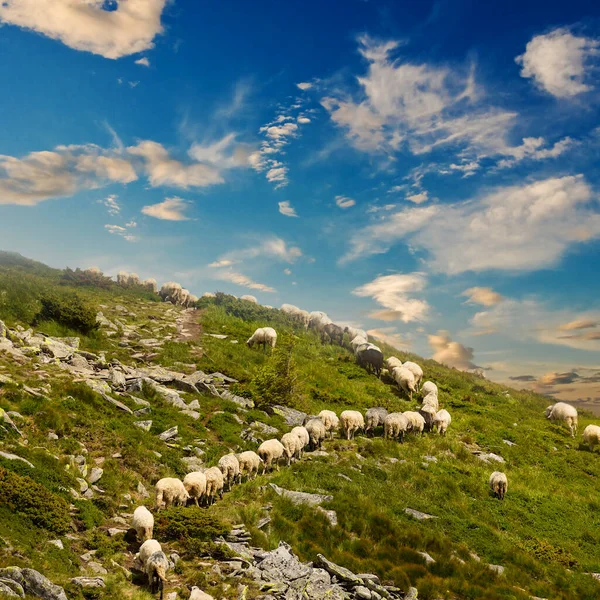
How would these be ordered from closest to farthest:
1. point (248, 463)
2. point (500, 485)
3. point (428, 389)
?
1. point (248, 463)
2. point (500, 485)
3. point (428, 389)

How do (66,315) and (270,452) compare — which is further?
(66,315)

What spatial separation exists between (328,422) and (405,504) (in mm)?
9218

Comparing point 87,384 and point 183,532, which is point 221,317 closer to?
point 87,384

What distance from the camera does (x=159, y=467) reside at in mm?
17297

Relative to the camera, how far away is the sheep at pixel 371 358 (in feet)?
141

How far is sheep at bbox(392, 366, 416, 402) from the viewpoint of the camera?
122 ft

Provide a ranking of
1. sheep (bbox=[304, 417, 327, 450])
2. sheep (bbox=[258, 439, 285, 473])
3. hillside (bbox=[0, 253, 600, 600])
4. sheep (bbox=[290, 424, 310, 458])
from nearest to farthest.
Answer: hillside (bbox=[0, 253, 600, 600])
sheep (bbox=[258, 439, 285, 473])
sheep (bbox=[290, 424, 310, 458])
sheep (bbox=[304, 417, 327, 450])

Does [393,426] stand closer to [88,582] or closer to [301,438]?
[301,438]

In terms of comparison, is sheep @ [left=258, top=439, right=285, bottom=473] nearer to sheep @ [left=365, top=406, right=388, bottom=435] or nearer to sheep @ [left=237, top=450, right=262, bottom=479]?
sheep @ [left=237, top=450, right=262, bottom=479]

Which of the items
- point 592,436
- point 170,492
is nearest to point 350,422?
point 170,492

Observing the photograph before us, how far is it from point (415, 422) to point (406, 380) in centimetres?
893

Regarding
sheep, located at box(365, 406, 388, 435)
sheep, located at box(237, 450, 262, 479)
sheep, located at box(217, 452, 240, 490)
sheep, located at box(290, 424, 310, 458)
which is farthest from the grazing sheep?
sheep, located at box(365, 406, 388, 435)

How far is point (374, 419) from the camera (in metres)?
28.1

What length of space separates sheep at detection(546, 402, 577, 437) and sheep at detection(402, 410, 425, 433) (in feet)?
50.7
